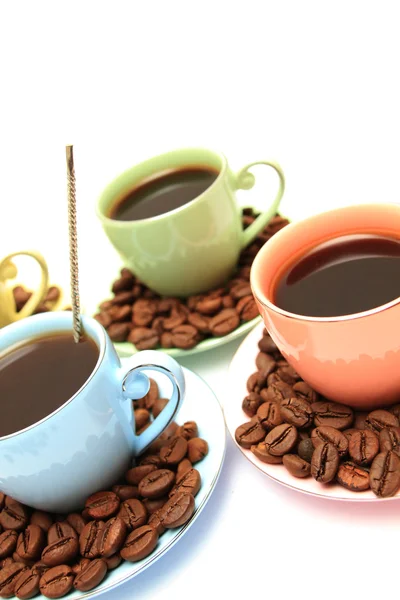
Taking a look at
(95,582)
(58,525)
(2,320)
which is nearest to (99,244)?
(2,320)

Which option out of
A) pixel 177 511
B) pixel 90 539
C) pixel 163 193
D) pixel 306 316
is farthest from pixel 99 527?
pixel 163 193

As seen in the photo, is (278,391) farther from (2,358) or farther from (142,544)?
(2,358)

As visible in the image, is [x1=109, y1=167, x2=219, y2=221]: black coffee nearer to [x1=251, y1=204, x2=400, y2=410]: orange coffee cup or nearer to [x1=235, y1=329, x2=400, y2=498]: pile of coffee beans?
[x1=251, y1=204, x2=400, y2=410]: orange coffee cup

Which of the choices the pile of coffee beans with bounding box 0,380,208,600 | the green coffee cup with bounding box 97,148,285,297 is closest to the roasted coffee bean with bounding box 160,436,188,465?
the pile of coffee beans with bounding box 0,380,208,600

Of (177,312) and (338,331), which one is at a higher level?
(338,331)

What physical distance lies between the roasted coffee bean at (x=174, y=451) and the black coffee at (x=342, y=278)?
0.27 meters

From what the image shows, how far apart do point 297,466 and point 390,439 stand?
13 cm

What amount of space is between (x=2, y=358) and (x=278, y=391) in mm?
461

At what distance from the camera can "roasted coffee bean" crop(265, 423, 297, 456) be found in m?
0.95

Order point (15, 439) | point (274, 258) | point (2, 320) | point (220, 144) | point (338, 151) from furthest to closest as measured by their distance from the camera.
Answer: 1. point (220, 144)
2. point (338, 151)
3. point (2, 320)
4. point (274, 258)
5. point (15, 439)

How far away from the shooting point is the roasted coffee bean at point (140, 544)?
2.91ft

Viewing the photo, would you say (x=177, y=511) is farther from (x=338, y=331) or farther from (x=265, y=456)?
(x=338, y=331)

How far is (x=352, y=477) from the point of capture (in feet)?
2.87

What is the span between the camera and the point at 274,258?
1049mm
